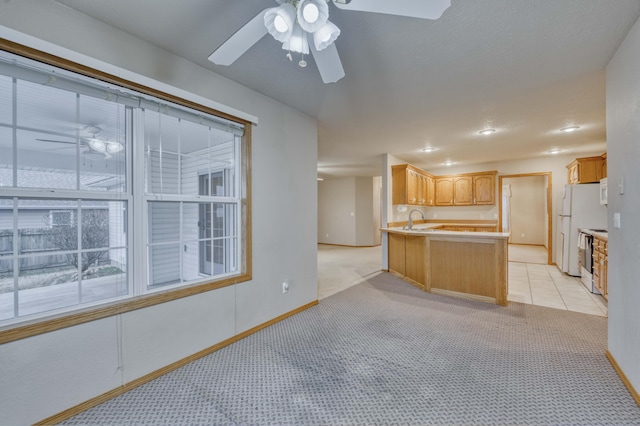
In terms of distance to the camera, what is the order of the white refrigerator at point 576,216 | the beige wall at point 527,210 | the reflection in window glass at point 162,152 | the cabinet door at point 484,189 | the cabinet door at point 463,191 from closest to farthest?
the reflection in window glass at point 162,152, the white refrigerator at point 576,216, the cabinet door at point 484,189, the cabinet door at point 463,191, the beige wall at point 527,210

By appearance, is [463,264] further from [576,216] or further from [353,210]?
[353,210]

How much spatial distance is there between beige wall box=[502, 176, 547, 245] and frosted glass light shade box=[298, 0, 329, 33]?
392 inches

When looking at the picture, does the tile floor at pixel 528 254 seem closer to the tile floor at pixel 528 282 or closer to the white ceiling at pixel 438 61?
the tile floor at pixel 528 282

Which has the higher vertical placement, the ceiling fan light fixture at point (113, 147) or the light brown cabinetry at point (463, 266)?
the ceiling fan light fixture at point (113, 147)

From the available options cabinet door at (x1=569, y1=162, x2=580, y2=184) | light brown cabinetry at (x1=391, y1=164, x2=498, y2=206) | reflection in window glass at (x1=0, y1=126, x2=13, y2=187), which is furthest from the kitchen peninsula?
reflection in window glass at (x1=0, y1=126, x2=13, y2=187)

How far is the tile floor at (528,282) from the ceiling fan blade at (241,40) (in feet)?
10.6

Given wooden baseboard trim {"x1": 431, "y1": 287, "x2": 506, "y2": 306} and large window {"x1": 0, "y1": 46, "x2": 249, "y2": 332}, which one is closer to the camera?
large window {"x1": 0, "y1": 46, "x2": 249, "y2": 332}

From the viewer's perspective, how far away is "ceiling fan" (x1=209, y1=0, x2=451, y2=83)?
1.23 m

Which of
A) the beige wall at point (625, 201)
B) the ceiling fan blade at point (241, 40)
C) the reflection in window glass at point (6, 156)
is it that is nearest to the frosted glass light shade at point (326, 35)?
the ceiling fan blade at point (241, 40)

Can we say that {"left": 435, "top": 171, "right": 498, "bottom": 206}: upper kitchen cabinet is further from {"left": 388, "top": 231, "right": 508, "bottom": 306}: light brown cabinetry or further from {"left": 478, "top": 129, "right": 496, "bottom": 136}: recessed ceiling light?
{"left": 388, "top": 231, "right": 508, "bottom": 306}: light brown cabinetry

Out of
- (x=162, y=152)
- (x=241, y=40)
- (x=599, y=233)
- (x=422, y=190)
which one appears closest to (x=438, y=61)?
(x=241, y=40)

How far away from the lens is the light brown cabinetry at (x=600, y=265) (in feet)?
11.5

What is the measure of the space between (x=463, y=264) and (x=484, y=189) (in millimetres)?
3484

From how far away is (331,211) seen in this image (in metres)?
9.98
